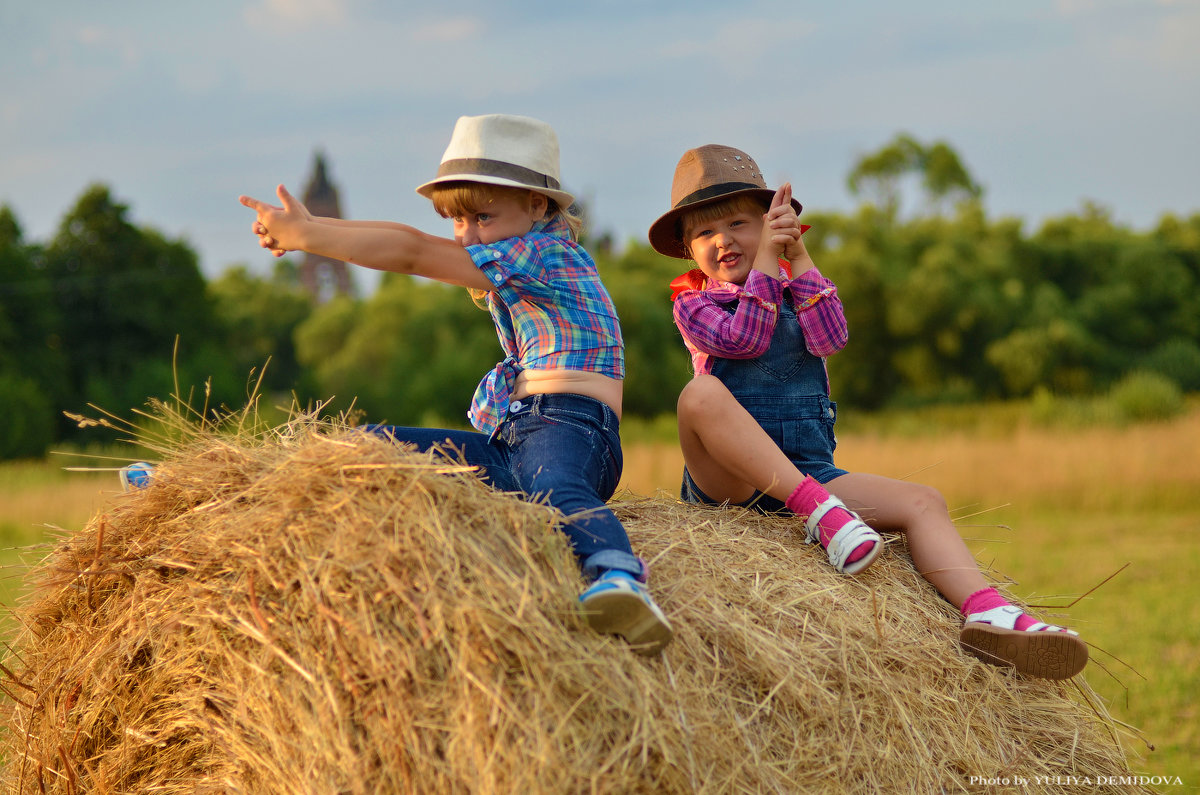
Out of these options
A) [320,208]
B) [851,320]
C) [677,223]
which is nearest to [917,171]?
[851,320]

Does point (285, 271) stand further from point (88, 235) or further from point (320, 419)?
point (320, 419)

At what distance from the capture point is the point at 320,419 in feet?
10.3

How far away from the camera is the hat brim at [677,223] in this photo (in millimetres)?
3920

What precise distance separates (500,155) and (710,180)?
36.2 inches

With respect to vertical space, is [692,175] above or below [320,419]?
above

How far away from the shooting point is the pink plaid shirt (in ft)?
12.1

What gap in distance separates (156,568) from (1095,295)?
22.7 meters

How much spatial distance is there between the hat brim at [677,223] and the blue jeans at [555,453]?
100cm

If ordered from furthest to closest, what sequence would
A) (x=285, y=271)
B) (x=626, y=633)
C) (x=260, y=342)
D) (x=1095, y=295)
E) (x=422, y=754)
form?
1. (x=285, y=271)
2. (x=260, y=342)
3. (x=1095, y=295)
4. (x=626, y=633)
5. (x=422, y=754)

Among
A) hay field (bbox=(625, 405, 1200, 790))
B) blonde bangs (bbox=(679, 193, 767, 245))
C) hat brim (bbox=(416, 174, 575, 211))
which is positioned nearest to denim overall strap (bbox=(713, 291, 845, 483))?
blonde bangs (bbox=(679, 193, 767, 245))

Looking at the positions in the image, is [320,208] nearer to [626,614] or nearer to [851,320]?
[851,320]

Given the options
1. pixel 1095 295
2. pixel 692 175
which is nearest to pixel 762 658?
pixel 692 175

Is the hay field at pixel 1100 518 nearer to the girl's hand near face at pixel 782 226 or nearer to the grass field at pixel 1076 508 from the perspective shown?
the grass field at pixel 1076 508

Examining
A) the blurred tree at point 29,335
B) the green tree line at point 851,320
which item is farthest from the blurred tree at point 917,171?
the blurred tree at point 29,335
